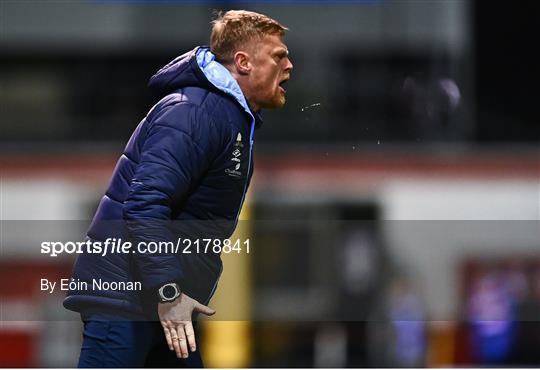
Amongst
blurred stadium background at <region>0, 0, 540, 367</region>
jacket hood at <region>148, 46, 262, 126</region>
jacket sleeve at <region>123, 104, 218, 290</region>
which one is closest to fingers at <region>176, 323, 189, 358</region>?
jacket sleeve at <region>123, 104, 218, 290</region>

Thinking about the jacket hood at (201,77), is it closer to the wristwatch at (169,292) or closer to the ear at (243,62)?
the ear at (243,62)

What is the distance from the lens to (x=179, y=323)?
8.29 feet

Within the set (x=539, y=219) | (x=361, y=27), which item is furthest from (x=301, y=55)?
(x=539, y=219)

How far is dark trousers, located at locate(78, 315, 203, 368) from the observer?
2.69 meters

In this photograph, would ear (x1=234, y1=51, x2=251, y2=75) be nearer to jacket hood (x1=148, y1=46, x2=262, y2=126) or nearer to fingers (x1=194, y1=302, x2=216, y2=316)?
jacket hood (x1=148, y1=46, x2=262, y2=126)

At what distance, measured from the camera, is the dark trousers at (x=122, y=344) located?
269 cm

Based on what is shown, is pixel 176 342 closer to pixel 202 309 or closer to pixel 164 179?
pixel 202 309

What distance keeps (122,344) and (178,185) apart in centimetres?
45

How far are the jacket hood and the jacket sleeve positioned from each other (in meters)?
0.08

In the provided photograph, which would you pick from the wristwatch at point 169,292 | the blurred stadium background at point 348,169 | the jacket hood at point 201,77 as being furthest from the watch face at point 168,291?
the blurred stadium background at point 348,169

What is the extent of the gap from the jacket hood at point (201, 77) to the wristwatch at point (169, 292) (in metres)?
0.43

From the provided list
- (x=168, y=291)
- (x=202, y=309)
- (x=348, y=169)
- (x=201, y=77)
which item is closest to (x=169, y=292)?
(x=168, y=291)

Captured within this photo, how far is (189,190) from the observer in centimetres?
255

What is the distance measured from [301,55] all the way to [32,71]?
165cm
